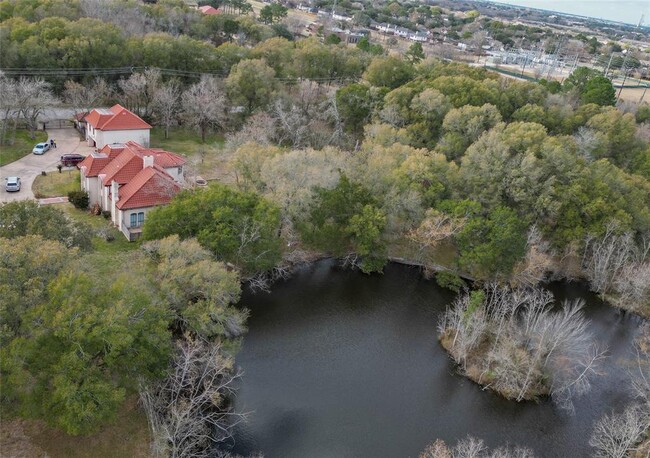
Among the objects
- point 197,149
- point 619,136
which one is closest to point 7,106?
point 197,149

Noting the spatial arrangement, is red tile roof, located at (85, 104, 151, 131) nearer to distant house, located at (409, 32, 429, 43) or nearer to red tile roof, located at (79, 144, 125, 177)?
red tile roof, located at (79, 144, 125, 177)

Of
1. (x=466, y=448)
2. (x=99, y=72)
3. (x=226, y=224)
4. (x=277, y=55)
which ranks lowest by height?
(x=466, y=448)

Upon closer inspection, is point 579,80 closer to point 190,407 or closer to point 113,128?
point 113,128

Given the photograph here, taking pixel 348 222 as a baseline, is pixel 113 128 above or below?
above

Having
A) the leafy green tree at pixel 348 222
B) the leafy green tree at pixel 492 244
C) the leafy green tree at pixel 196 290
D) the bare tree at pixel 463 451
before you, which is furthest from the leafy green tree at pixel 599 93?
the leafy green tree at pixel 196 290

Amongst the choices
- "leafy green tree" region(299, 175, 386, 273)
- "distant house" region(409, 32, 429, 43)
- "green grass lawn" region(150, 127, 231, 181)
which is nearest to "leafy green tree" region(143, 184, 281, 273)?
"leafy green tree" region(299, 175, 386, 273)

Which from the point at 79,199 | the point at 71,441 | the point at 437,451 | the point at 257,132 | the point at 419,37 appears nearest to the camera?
the point at 71,441

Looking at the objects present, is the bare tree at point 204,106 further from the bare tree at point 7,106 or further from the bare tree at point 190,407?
the bare tree at point 190,407
